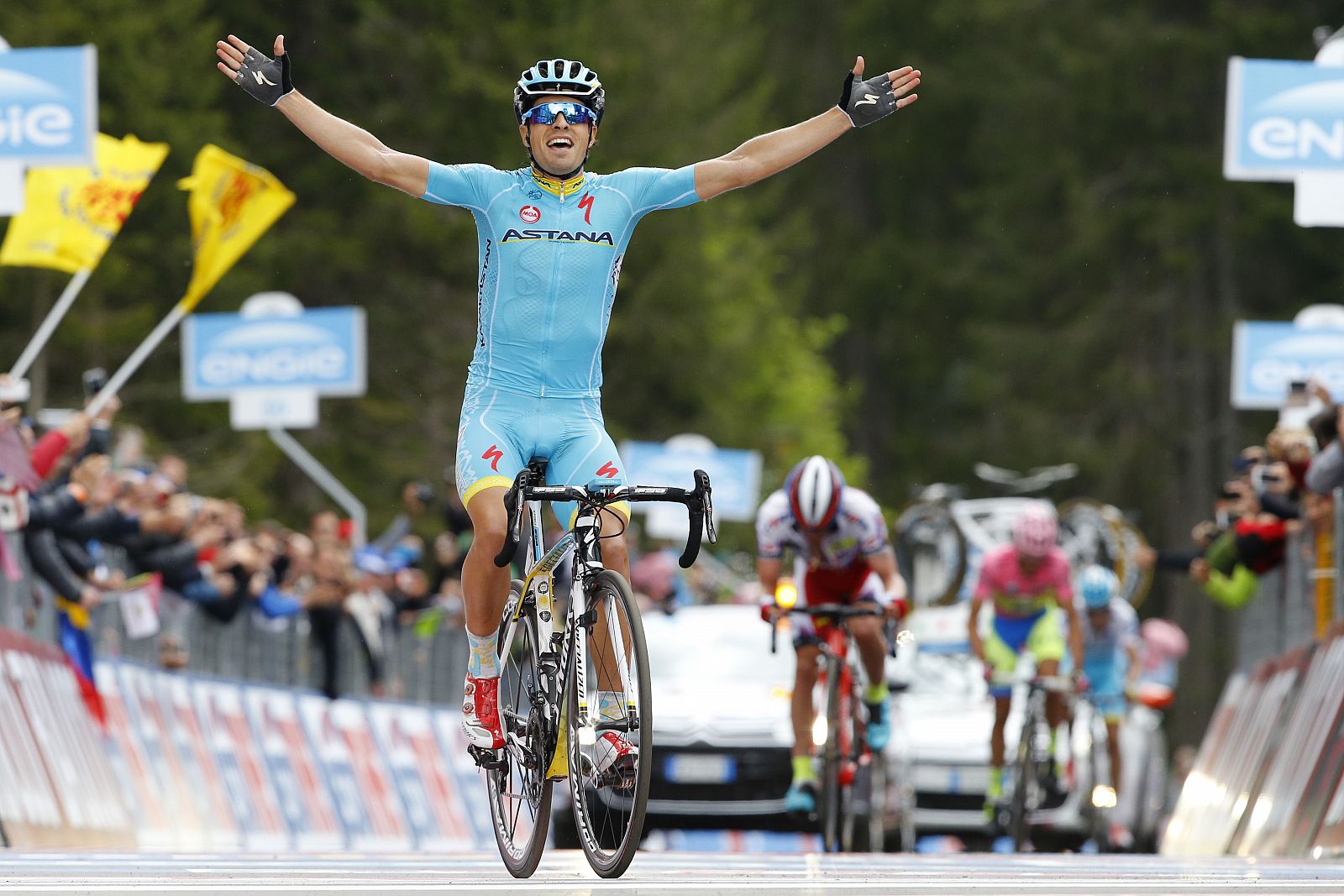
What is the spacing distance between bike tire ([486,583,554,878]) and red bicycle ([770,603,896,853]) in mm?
5350

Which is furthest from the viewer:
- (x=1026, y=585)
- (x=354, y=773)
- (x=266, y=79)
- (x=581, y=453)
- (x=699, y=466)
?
(x=699, y=466)

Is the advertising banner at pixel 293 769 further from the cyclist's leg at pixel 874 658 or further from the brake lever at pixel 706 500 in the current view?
the brake lever at pixel 706 500

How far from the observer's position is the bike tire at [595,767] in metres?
8.03

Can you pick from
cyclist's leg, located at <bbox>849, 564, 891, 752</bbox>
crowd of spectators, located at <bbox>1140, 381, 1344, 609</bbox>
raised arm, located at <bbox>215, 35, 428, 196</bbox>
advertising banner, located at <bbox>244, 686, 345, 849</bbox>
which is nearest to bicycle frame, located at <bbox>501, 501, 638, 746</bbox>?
raised arm, located at <bbox>215, 35, 428, 196</bbox>

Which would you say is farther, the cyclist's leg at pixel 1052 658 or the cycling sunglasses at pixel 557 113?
the cyclist's leg at pixel 1052 658

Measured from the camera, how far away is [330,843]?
17859mm

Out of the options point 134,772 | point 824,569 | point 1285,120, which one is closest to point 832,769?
point 824,569

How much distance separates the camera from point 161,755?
15898 mm

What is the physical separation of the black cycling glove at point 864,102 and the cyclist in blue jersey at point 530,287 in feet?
1.14

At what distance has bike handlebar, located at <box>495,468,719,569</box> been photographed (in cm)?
834

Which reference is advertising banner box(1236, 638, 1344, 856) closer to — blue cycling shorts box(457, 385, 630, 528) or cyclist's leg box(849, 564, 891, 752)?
cyclist's leg box(849, 564, 891, 752)

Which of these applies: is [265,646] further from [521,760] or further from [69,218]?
[521,760]

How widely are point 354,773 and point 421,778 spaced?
4.28 feet

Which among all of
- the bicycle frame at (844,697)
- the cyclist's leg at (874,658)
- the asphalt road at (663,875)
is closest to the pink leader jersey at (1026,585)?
the cyclist's leg at (874,658)
